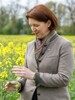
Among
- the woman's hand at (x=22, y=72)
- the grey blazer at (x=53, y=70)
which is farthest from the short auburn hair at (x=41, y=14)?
the woman's hand at (x=22, y=72)

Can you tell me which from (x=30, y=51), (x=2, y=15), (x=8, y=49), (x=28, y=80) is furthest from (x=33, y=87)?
(x=2, y=15)

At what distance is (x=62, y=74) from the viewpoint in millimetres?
2943

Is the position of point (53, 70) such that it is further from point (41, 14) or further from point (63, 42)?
point (41, 14)

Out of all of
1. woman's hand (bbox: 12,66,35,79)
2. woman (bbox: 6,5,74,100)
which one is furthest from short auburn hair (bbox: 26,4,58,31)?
woman's hand (bbox: 12,66,35,79)

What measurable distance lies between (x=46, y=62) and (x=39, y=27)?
0.27 metres

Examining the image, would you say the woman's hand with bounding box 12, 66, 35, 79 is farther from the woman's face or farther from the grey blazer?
the woman's face

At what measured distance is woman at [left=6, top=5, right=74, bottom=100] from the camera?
2.95m

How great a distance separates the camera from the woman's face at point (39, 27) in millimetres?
2992

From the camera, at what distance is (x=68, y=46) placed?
2982mm

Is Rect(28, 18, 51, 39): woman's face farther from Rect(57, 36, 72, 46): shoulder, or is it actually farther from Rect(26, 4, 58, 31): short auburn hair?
Rect(57, 36, 72, 46): shoulder

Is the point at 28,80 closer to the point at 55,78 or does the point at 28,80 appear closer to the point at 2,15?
the point at 55,78

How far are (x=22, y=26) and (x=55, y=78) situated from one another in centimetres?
4577

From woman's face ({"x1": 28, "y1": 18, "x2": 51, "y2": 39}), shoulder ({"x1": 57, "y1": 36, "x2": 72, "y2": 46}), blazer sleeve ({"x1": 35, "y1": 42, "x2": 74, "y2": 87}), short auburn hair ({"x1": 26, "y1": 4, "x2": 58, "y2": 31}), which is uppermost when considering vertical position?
short auburn hair ({"x1": 26, "y1": 4, "x2": 58, "y2": 31})

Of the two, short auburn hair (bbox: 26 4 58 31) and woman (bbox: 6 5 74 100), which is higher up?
short auburn hair (bbox: 26 4 58 31)
